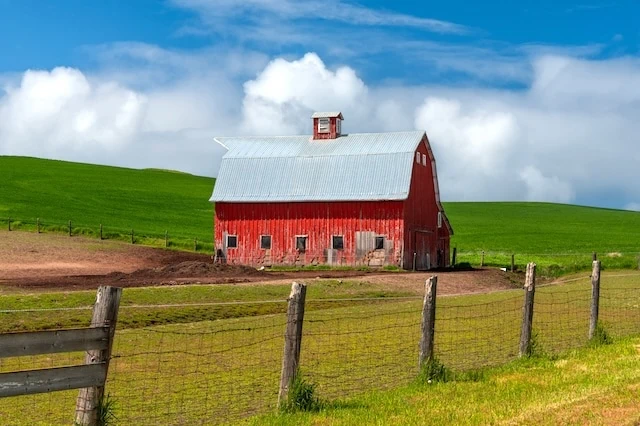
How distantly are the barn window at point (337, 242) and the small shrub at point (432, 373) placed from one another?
3883 centimetres

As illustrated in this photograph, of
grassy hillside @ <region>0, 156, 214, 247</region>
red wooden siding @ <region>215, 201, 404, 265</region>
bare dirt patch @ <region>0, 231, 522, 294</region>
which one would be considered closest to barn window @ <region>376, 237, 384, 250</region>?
red wooden siding @ <region>215, 201, 404, 265</region>

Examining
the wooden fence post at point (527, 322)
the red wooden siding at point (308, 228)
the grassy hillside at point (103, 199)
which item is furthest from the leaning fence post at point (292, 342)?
the grassy hillside at point (103, 199)

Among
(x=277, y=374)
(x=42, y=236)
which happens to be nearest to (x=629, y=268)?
(x=42, y=236)

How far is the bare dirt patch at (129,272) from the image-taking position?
40.1 metres

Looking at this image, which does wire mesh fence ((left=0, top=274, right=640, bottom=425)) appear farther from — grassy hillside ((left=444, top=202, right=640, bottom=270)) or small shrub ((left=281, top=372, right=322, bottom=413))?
grassy hillside ((left=444, top=202, right=640, bottom=270))

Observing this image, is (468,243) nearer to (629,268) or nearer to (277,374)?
(629,268)

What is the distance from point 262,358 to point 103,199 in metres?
67.1

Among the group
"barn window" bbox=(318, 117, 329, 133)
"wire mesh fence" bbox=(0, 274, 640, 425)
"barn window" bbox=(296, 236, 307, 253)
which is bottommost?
"wire mesh fence" bbox=(0, 274, 640, 425)

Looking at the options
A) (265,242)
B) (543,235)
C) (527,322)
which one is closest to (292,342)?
(527,322)

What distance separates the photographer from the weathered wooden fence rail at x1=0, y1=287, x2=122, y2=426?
9562mm

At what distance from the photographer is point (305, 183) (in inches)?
2160

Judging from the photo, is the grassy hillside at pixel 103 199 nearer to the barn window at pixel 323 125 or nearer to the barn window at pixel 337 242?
the barn window at pixel 323 125

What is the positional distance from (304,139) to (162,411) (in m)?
45.6

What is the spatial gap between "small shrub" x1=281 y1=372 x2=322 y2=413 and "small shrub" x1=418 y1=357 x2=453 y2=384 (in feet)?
8.44
